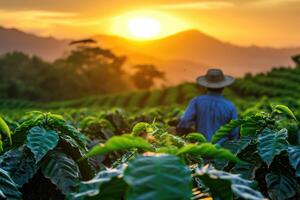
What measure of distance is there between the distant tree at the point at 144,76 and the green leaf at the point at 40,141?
3308 inches

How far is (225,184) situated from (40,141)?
1137mm

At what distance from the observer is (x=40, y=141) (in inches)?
124

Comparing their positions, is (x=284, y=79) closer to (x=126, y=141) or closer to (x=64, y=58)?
(x=126, y=141)

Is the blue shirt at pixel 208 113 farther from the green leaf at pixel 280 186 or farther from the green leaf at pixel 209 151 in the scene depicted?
the green leaf at pixel 209 151

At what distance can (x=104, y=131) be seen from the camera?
6.98 meters

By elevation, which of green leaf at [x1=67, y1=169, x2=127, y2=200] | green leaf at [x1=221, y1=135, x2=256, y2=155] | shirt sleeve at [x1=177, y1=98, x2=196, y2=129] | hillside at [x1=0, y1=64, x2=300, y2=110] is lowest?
hillside at [x1=0, y1=64, x2=300, y2=110]

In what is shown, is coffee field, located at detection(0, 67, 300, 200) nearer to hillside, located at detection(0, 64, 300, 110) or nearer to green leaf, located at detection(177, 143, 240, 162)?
green leaf, located at detection(177, 143, 240, 162)

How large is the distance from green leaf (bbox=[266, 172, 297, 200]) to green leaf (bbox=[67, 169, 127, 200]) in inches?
50.9

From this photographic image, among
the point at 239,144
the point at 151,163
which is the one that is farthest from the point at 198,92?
the point at 151,163

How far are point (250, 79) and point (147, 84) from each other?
4250cm

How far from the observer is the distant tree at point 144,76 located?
288ft

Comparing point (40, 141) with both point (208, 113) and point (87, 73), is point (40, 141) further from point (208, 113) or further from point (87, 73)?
point (87, 73)

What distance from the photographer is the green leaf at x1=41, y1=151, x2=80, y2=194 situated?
10.3 ft

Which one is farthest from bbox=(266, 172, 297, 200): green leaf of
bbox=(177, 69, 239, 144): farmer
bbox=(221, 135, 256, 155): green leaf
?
bbox=(177, 69, 239, 144): farmer
